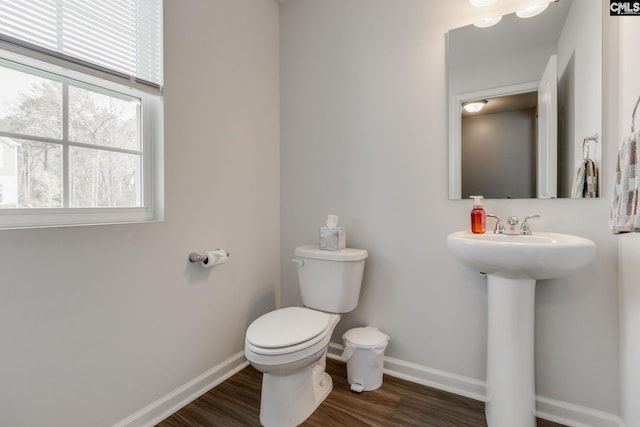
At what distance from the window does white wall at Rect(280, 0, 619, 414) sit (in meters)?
0.95

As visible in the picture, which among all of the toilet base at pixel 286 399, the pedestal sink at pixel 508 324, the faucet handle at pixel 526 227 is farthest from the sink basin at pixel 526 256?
the toilet base at pixel 286 399

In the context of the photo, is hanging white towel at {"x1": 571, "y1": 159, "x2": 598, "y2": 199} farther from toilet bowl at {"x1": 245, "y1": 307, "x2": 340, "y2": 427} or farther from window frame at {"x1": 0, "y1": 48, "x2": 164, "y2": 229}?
window frame at {"x1": 0, "y1": 48, "x2": 164, "y2": 229}

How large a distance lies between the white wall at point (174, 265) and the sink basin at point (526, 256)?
128 centimetres

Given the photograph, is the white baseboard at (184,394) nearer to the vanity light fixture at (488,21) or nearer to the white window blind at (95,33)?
the white window blind at (95,33)

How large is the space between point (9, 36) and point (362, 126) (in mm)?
1578

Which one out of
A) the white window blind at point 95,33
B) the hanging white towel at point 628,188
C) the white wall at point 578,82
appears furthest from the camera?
the white wall at point 578,82

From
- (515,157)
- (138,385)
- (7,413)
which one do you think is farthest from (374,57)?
(7,413)

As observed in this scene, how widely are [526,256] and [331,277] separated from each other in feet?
3.15

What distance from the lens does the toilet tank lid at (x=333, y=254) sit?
174 centimetres

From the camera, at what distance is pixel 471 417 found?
4.91ft

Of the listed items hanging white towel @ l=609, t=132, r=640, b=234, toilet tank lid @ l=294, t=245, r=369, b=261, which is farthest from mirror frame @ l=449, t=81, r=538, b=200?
hanging white towel @ l=609, t=132, r=640, b=234

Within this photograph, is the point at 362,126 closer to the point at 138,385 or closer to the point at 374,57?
the point at 374,57

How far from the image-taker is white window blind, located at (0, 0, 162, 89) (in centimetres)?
109

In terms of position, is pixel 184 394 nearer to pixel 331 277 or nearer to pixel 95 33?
pixel 331 277
